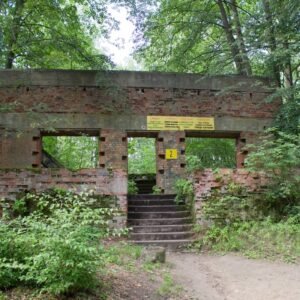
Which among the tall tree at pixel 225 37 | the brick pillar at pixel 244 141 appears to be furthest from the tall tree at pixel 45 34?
the brick pillar at pixel 244 141

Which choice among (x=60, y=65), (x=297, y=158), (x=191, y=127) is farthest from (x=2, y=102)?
(x=297, y=158)

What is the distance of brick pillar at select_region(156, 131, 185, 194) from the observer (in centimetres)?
1166

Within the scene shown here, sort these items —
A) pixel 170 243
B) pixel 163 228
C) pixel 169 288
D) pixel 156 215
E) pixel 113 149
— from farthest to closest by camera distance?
1. pixel 113 149
2. pixel 156 215
3. pixel 163 228
4. pixel 170 243
5. pixel 169 288

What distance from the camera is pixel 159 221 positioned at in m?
8.95

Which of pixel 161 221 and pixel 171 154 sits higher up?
pixel 171 154

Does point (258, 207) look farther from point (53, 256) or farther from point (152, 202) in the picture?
point (53, 256)


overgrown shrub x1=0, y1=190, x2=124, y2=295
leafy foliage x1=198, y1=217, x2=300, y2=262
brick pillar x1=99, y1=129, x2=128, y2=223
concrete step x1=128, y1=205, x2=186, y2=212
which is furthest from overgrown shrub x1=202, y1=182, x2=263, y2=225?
overgrown shrub x1=0, y1=190, x2=124, y2=295

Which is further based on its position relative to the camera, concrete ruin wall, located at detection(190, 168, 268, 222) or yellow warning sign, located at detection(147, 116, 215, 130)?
yellow warning sign, located at detection(147, 116, 215, 130)

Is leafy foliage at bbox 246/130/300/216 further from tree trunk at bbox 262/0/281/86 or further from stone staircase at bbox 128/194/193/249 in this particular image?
tree trunk at bbox 262/0/281/86

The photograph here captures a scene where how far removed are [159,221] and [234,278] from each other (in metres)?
3.33

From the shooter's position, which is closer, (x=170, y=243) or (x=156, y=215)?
(x=170, y=243)

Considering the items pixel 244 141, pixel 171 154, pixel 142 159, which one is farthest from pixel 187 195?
pixel 142 159

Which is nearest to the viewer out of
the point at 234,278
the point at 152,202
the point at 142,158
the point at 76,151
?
the point at 234,278

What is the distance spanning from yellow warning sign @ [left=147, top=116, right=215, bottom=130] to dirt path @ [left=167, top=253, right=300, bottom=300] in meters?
5.21
